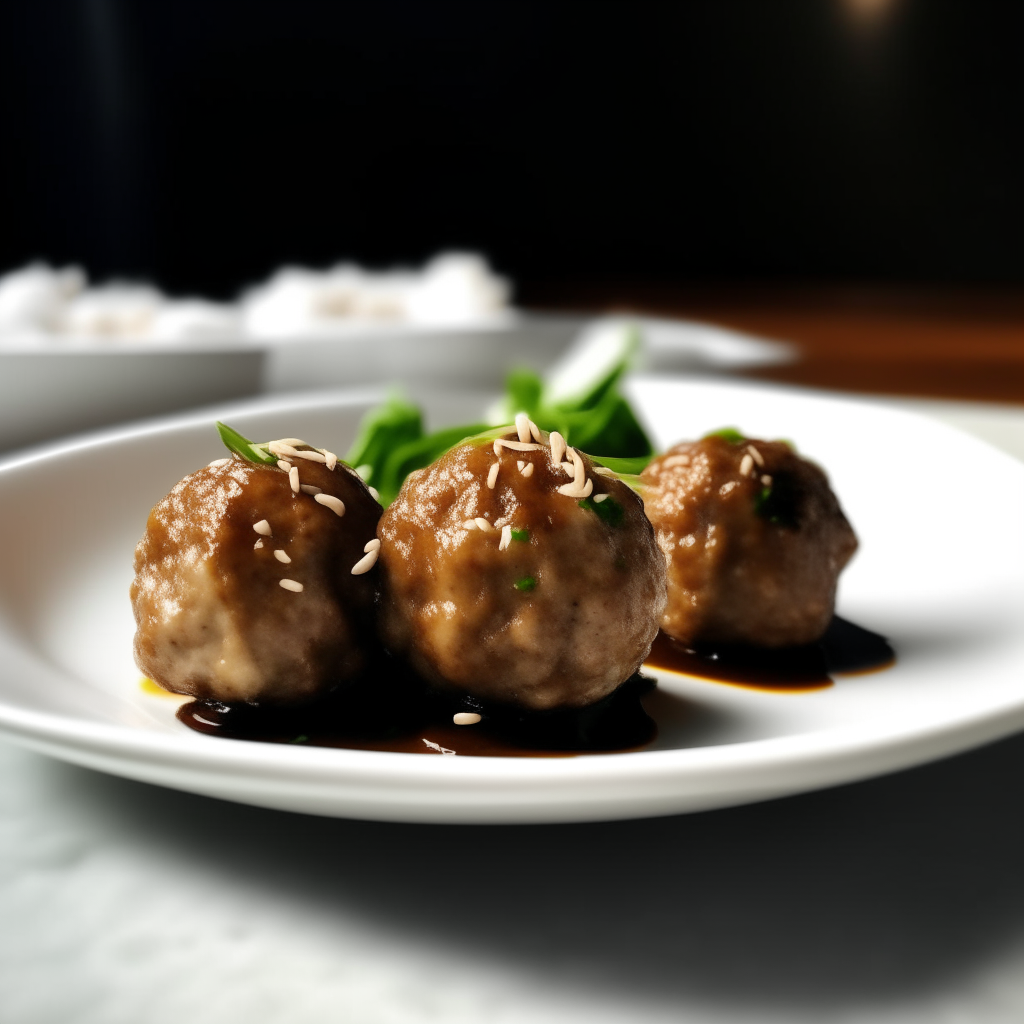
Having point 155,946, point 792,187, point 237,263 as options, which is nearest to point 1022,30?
point 792,187

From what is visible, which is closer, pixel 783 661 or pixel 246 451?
pixel 246 451

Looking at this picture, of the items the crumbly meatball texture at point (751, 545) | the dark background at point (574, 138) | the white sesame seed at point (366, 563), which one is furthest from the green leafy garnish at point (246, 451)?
the dark background at point (574, 138)

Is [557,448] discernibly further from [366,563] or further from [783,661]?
[783,661]

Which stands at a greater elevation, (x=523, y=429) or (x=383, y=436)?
(x=523, y=429)

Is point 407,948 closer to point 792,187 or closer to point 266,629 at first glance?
point 266,629

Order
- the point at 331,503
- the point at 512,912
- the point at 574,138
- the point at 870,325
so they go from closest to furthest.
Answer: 1. the point at 512,912
2. the point at 331,503
3. the point at 870,325
4. the point at 574,138

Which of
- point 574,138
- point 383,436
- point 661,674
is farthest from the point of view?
point 574,138

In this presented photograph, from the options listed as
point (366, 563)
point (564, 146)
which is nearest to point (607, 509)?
point (366, 563)
